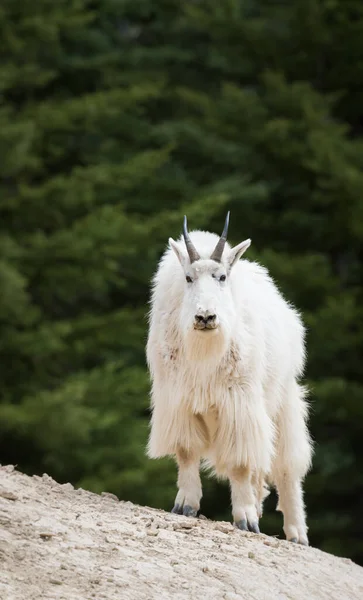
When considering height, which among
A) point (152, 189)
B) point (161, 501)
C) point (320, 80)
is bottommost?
point (161, 501)

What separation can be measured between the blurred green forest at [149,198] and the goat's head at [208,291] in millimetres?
11144

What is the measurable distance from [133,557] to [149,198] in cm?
1862

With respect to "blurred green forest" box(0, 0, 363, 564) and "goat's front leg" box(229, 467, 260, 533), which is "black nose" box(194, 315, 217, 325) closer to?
"goat's front leg" box(229, 467, 260, 533)

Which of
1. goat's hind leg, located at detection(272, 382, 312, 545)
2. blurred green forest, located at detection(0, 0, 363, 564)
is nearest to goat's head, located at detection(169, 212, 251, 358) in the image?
goat's hind leg, located at detection(272, 382, 312, 545)

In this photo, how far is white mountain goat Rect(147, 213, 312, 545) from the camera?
898cm

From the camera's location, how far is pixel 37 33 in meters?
24.0

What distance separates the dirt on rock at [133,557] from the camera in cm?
686

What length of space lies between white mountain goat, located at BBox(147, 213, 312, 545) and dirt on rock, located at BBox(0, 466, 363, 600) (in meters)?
0.44

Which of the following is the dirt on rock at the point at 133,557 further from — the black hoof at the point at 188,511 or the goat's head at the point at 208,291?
the goat's head at the point at 208,291

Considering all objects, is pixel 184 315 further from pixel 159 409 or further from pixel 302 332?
pixel 302 332

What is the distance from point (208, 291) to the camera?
8.91 meters

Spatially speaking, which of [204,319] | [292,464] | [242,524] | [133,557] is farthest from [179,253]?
[133,557]

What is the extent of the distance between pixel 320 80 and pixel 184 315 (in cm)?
1918

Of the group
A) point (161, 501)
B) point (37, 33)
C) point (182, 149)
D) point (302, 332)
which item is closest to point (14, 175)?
point (37, 33)
